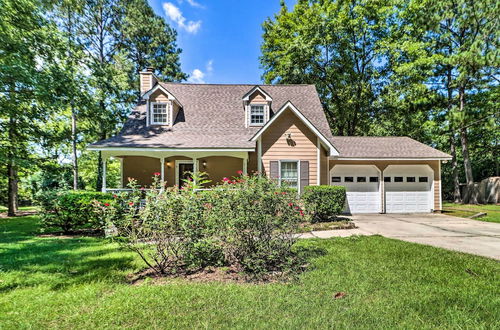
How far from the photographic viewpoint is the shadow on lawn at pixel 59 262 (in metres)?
4.16

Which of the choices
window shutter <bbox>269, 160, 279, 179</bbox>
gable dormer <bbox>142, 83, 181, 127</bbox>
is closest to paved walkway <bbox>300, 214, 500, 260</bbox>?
window shutter <bbox>269, 160, 279, 179</bbox>

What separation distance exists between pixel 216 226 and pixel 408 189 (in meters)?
12.5

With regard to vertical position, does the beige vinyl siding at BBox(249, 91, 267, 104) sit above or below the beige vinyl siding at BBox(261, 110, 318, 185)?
above

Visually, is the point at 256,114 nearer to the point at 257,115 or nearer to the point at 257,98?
the point at 257,115

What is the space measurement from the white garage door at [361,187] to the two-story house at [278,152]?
0.16ft

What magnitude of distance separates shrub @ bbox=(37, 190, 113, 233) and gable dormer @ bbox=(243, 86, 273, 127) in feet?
25.9

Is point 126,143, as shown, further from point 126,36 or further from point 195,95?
point 126,36

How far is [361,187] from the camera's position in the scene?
12.9m

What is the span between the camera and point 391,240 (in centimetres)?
674

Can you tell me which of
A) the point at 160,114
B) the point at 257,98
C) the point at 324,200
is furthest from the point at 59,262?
the point at 257,98

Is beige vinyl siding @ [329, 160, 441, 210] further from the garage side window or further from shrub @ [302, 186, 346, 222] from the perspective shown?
shrub @ [302, 186, 346, 222]

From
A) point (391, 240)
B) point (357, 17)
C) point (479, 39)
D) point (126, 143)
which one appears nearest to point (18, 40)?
point (126, 143)

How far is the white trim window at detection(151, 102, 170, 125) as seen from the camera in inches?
500

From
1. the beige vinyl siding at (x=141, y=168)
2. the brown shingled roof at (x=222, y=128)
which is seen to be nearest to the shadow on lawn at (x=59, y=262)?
the brown shingled roof at (x=222, y=128)
